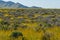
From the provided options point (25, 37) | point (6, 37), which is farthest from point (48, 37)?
point (6, 37)

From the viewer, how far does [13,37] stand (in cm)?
1144

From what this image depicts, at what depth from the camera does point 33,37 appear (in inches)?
430

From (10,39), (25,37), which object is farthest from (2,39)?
(25,37)

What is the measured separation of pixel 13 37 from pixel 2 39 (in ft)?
Result: 3.35

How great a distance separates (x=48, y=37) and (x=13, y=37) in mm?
1603

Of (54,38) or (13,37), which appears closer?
(54,38)

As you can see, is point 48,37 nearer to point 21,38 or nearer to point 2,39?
point 21,38

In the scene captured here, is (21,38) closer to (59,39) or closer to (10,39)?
(10,39)

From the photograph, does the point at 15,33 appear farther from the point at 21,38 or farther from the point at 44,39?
the point at 44,39

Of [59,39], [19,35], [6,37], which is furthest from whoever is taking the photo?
[19,35]

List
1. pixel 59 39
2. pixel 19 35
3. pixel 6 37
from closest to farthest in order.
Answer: pixel 59 39
pixel 6 37
pixel 19 35

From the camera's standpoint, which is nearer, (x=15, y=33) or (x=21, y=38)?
(x=21, y=38)

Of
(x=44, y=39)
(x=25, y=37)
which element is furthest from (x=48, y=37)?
(x=25, y=37)

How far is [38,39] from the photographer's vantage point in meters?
10.7
